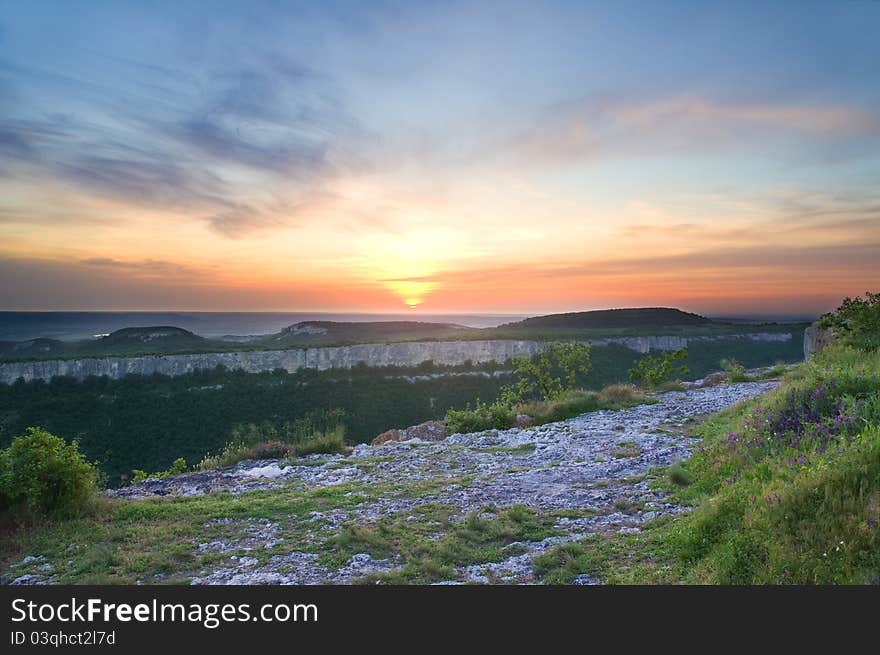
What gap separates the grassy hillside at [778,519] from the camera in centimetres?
483

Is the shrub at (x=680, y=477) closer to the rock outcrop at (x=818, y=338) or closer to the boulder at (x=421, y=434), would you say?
the boulder at (x=421, y=434)

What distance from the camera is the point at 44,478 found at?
9641mm

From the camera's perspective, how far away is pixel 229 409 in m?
61.7

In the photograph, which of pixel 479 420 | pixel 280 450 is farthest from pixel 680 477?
pixel 280 450

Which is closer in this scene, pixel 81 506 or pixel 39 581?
pixel 39 581

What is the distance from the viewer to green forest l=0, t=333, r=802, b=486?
5194 cm

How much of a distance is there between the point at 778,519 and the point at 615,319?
14968 cm

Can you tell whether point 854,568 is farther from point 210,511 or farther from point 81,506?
point 81,506

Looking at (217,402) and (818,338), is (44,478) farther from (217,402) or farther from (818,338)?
(217,402)

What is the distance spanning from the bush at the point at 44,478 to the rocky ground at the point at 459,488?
7.20 ft

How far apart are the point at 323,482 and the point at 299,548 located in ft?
16.4
